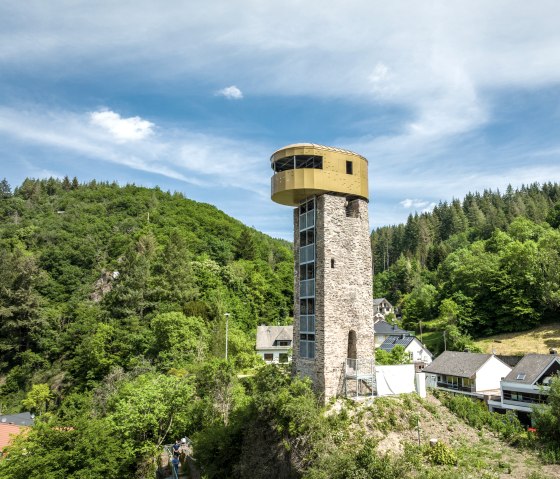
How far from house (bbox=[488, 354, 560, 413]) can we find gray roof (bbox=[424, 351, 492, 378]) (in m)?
3.18

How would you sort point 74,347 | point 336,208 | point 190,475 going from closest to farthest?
point 336,208, point 190,475, point 74,347

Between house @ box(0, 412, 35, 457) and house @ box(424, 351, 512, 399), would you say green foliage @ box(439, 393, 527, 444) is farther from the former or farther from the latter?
house @ box(0, 412, 35, 457)

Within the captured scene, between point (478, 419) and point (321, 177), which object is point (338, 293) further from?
point (478, 419)

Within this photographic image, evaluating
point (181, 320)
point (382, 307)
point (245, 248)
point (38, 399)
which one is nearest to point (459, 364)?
point (181, 320)

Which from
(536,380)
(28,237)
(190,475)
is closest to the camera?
(190,475)

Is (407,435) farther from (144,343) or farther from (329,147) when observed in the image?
(144,343)

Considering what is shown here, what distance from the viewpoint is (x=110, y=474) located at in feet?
57.0

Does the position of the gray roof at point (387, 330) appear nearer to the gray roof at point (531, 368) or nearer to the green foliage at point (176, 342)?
the gray roof at point (531, 368)

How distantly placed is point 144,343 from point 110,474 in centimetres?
1980

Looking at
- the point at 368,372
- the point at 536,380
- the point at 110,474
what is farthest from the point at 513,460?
the point at 536,380

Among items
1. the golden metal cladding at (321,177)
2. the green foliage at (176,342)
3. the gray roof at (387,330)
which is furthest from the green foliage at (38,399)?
the gray roof at (387,330)

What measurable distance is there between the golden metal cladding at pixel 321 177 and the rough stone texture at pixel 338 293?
51cm

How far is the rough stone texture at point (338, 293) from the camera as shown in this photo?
17.0m

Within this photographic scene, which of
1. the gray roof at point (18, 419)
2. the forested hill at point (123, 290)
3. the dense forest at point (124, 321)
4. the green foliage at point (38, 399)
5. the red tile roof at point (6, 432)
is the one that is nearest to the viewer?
the dense forest at point (124, 321)
